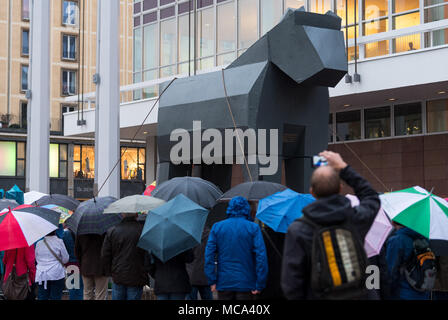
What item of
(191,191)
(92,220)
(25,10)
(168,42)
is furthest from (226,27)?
(25,10)

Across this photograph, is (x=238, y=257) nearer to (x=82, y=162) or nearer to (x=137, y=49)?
Result: (x=137, y=49)

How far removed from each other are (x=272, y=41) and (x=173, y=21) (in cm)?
1959

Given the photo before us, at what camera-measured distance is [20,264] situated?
934 centimetres

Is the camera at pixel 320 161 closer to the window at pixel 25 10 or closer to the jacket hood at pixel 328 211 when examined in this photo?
the jacket hood at pixel 328 211

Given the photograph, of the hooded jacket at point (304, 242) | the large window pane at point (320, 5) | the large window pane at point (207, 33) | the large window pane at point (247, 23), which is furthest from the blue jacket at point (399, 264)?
the large window pane at point (207, 33)

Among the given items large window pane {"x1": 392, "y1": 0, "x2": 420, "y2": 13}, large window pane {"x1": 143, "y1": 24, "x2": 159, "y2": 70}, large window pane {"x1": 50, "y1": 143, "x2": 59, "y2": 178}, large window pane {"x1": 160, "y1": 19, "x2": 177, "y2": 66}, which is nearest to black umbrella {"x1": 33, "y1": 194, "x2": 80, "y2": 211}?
large window pane {"x1": 392, "y1": 0, "x2": 420, "y2": 13}

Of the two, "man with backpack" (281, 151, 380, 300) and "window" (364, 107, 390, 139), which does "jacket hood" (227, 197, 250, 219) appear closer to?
"man with backpack" (281, 151, 380, 300)

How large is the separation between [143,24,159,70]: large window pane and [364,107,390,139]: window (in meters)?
10.3

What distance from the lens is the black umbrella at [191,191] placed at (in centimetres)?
905

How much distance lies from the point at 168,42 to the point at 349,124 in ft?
29.7

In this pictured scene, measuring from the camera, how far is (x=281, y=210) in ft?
23.6

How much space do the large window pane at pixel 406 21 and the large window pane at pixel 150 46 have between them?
11.5 meters

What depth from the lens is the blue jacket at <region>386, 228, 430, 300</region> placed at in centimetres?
686
